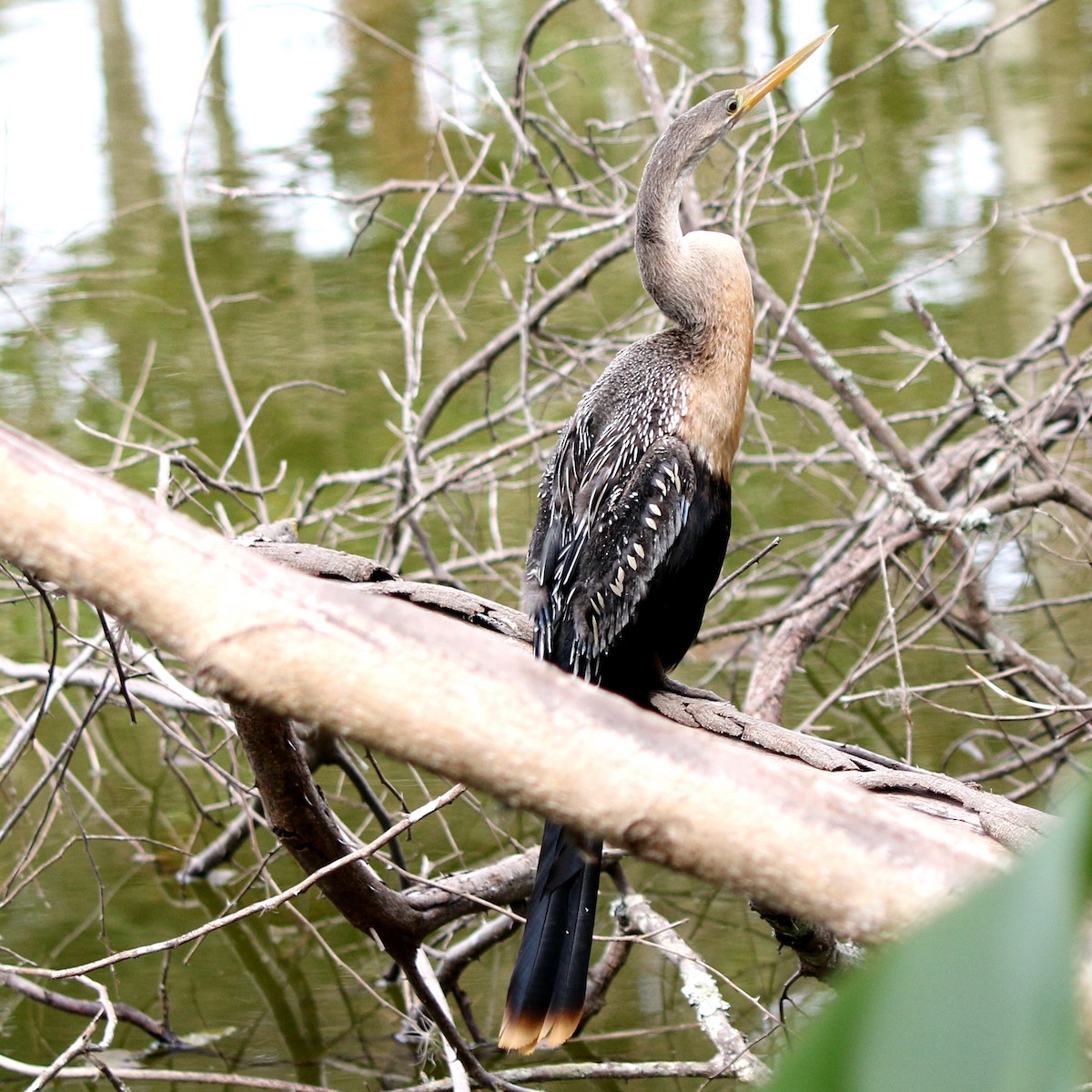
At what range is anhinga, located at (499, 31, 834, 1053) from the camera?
4.65ft

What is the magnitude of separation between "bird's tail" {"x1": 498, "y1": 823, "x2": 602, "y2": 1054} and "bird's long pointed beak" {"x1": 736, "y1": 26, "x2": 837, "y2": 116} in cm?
125

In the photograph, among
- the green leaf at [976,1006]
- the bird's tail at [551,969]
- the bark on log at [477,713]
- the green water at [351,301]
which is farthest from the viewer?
the green water at [351,301]

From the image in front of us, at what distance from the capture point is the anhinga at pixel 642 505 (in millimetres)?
1418

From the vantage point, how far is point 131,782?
3312mm

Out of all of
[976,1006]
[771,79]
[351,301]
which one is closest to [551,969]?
[976,1006]

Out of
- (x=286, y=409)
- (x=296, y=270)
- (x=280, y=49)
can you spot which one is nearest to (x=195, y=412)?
(x=286, y=409)

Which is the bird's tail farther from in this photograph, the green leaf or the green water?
the green leaf

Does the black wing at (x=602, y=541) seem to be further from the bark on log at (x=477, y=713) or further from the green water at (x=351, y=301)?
the bark on log at (x=477, y=713)

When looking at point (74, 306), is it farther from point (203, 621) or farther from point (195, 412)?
point (203, 621)

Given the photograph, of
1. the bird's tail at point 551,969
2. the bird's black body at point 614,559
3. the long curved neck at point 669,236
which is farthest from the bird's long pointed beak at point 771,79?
the bird's tail at point 551,969

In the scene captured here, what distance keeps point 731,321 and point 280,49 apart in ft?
25.9

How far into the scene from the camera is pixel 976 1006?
0.90 ft

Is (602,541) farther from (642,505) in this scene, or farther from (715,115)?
(715,115)

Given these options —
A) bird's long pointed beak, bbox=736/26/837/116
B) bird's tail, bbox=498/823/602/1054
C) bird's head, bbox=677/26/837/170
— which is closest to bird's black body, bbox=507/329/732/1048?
bird's tail, bbox=498/823/602/1054
